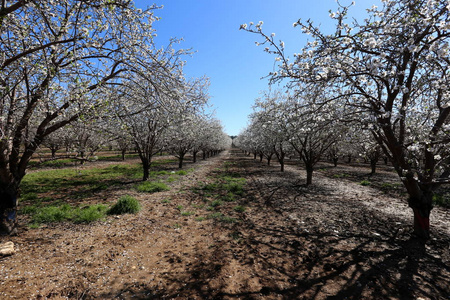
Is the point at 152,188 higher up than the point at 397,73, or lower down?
lower down

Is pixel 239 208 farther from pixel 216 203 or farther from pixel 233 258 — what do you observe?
pixel 233 258

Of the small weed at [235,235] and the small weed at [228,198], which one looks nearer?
the small weed at [235,235]

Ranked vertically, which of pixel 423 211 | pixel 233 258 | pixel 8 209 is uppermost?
pixel 423 211

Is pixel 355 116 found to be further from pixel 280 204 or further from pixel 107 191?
pixel 107 191

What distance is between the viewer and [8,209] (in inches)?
231

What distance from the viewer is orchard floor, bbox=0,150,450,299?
160 inches

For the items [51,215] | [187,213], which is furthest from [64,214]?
[187,213]

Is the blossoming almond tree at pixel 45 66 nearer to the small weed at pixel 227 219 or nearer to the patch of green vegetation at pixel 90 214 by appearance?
the patch of green vegetation at pixel 90 214

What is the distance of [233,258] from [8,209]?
686 cm

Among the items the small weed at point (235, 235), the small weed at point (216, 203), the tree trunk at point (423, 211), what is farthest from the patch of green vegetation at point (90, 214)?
the tree trunk at point (423, 211)

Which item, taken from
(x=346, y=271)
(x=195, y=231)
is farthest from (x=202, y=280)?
(x=346, y=271)

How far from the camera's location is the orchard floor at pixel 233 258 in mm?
4066

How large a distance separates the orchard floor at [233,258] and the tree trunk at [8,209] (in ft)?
1.15

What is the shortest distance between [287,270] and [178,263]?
2.74 meters
